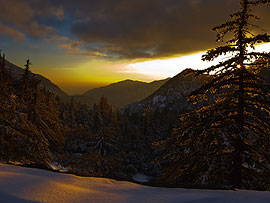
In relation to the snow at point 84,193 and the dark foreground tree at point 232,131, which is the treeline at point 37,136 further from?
the dark foreground tree at point 232,131

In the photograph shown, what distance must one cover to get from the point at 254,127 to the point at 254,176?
205 centimetres

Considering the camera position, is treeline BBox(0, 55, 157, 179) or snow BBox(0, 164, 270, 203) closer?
snow BBox(0, 164, 270, 203)

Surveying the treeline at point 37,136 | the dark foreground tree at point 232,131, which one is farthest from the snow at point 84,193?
the dark foreground tree at point 232,131

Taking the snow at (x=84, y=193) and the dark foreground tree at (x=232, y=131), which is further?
the dark foreground tree at (x=232, y=131)

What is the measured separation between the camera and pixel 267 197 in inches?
153

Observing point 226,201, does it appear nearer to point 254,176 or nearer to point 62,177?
point 62,177

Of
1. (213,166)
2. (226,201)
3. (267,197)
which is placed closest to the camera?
(226,201)

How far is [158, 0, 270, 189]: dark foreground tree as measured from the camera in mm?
7098

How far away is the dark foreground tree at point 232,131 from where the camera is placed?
710 centimetres

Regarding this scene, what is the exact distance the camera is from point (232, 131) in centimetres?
748

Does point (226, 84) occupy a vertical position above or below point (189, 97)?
above

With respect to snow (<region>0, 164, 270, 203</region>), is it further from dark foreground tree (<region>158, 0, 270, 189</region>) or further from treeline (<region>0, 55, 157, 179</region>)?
dark foreground tree (<region>158, 0, 270, 189</region>)

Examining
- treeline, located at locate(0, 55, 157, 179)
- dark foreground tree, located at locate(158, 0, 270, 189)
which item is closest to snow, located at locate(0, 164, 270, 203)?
treeline, located at locate(0, 55, 157, 179)

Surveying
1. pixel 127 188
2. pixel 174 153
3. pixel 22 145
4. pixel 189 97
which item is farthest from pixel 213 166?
pixel 22 145
